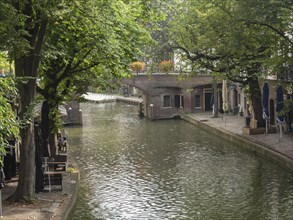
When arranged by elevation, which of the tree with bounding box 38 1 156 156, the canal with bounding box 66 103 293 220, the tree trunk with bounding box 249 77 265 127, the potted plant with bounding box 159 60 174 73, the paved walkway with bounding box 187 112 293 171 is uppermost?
the potted plant with bounding box 159 60 174 73

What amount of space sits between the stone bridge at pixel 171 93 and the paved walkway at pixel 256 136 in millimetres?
4840

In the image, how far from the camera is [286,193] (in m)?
20.5

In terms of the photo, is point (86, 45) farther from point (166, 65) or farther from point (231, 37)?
point (166, 65)

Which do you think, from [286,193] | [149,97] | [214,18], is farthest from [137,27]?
[149,97]

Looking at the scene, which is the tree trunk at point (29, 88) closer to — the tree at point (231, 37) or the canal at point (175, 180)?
the canal at point (175, 180)

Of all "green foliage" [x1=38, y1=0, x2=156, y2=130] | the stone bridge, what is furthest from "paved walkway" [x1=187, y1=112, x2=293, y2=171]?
"green foliage" [x1=38, y1=0, x2=156, y2=130]

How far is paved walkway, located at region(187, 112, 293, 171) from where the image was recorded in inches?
1064

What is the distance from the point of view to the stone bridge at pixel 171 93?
5253cm

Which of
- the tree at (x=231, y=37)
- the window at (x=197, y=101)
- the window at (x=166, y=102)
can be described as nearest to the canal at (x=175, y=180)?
the tree at (x=231, y=37)

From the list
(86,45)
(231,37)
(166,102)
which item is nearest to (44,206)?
(86,45)

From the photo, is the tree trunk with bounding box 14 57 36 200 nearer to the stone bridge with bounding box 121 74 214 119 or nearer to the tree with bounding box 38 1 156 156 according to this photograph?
the tree with bounding box 38 1 156 156

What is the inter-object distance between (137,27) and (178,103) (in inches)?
1289

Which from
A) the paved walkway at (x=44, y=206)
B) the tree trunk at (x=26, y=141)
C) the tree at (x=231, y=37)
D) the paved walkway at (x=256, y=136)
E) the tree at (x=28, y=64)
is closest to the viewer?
the tree at (x=28, y=64)

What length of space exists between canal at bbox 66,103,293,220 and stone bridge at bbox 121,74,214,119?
547 inches
